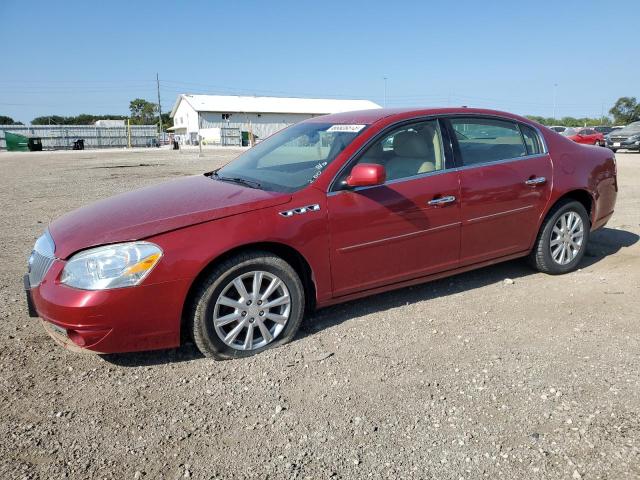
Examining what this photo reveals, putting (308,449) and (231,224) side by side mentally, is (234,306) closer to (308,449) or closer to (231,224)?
(231,224)

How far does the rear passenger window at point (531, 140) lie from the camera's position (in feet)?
15.8

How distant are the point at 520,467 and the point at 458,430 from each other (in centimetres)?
35

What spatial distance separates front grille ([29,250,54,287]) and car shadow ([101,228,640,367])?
67cm

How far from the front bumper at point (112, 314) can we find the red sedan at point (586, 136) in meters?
28.6

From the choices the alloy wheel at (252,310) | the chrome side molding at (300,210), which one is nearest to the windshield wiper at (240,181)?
the chrome side molding at (300,210)

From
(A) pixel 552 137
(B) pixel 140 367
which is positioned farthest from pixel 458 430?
(A) pixel 552 137

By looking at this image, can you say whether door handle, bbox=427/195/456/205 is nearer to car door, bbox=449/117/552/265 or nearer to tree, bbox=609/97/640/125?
car door, bbox=449/117/552/265

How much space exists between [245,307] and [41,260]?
1338 mm

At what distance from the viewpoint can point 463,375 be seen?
3188mm

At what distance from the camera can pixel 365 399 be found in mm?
2953

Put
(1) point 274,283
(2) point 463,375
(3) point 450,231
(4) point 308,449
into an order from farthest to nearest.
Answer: (3) point 450,231 → (1) point 274,283 → (2) point 463,375 → (4) point 308,449

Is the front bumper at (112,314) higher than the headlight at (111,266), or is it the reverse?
the headlight at (111,266)

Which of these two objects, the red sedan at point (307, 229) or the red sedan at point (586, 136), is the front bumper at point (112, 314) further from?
the red sedan at point (586, 136)

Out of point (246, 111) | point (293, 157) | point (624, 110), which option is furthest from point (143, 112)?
point (293, 157)
